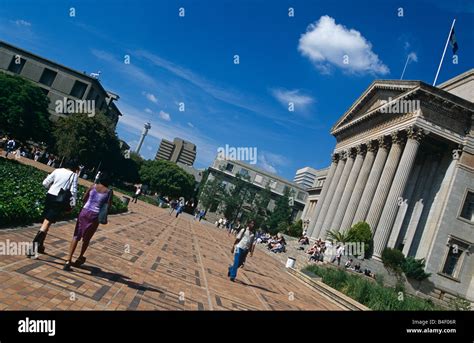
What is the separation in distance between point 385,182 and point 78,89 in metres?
57.4

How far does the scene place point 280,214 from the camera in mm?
75625

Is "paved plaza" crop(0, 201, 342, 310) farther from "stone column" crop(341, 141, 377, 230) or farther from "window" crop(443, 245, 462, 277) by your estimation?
"stone column" crop(341, 141, 377, 230)

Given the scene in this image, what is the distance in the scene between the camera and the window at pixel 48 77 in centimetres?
6631

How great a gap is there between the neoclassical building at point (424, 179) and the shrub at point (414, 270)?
1.84 m

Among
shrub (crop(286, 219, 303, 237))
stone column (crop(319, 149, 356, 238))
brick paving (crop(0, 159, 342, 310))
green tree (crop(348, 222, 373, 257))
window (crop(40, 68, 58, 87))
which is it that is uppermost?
window (crop(40, 68, 58, 87))

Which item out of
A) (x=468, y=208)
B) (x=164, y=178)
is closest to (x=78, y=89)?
(x=164, y=178)

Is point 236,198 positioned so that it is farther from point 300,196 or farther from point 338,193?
point 338,193

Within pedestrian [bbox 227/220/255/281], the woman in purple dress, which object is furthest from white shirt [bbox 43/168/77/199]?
pedestrian [bbox 227/220/255/281]

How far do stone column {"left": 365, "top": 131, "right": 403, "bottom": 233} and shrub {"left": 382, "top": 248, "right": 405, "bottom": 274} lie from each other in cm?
239

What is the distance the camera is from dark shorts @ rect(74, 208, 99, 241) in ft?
22.2

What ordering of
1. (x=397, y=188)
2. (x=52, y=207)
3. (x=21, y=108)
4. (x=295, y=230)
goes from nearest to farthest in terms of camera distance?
1. (x=52, y=207)
2. (x=397, y=188)
3. (x=21, y=108)
4. (x=295, y=230)

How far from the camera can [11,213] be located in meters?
8.51
